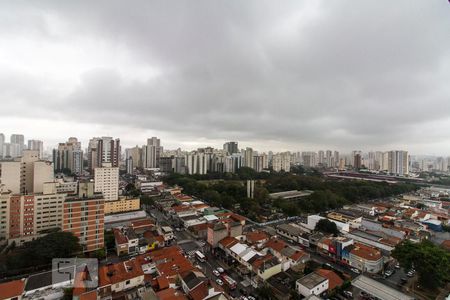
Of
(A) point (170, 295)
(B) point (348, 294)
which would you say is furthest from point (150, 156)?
(B) point (348, 294)

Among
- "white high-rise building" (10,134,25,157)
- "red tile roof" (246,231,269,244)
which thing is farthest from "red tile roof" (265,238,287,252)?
"white high-rise building" (10,134,25,157)

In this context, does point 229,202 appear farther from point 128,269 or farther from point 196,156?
point 196,156

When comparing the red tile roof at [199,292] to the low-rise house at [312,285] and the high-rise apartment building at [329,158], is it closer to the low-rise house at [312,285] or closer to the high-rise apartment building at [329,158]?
the low-rise house at [312,285]

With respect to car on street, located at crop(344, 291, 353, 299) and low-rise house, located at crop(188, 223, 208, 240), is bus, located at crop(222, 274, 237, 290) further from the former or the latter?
low-rise house, located at crop(188, 223, 208, 240)

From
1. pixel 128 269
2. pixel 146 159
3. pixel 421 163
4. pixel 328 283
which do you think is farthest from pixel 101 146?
pixel 421 163

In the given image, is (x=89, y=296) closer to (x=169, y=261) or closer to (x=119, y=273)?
(x=119, y=273)

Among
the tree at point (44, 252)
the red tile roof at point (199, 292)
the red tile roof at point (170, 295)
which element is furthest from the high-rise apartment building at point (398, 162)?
the tree at point (44, 252)
